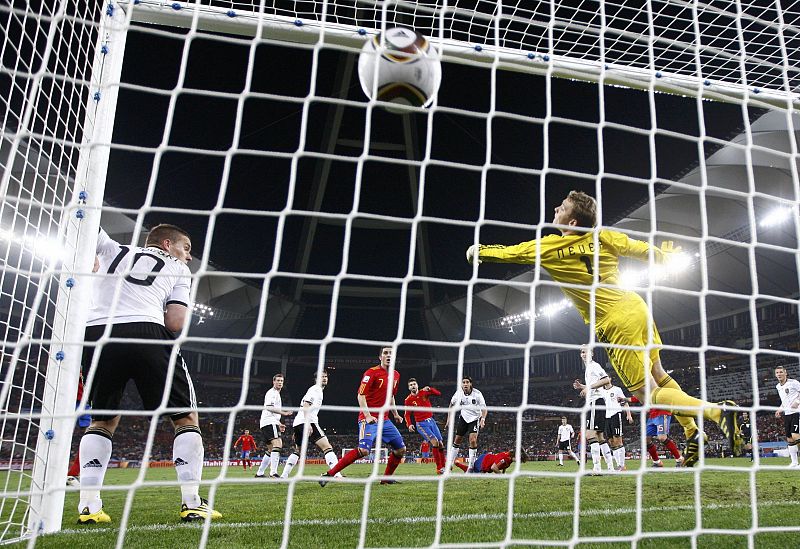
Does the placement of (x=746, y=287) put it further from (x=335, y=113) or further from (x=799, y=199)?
(x=799, y=199)

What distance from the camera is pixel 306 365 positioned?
32.1 metres

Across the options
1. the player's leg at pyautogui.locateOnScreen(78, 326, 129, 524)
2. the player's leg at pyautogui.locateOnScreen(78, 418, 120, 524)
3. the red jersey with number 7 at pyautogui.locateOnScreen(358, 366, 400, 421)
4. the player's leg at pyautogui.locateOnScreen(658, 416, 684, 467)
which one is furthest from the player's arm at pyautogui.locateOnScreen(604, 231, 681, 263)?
the player's leg at pyautogui.locateOnScreen(658, 416, 684, 467)

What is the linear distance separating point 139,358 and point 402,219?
1924 mm

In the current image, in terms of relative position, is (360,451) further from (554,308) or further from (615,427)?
(554,308)

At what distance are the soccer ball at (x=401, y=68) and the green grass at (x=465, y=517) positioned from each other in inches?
78.3

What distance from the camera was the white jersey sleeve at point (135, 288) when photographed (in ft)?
11.5

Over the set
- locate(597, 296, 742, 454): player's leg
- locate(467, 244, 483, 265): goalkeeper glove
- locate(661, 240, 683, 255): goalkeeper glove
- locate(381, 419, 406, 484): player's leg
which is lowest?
locate(381, 419, 406, 484): player's leg

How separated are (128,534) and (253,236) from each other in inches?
706

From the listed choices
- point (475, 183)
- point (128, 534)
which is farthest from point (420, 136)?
point (128, 534)

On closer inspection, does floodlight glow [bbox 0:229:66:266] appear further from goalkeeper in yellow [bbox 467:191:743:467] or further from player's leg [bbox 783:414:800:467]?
player's leg [bbox 783:414:800:467]

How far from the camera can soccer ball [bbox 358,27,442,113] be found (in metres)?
3.09

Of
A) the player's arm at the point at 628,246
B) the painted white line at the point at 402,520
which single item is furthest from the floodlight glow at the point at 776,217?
the player's arm at the point at 628,246

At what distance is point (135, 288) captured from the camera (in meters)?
3.55

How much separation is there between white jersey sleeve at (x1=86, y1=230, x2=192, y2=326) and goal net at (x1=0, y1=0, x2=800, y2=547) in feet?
0.46
